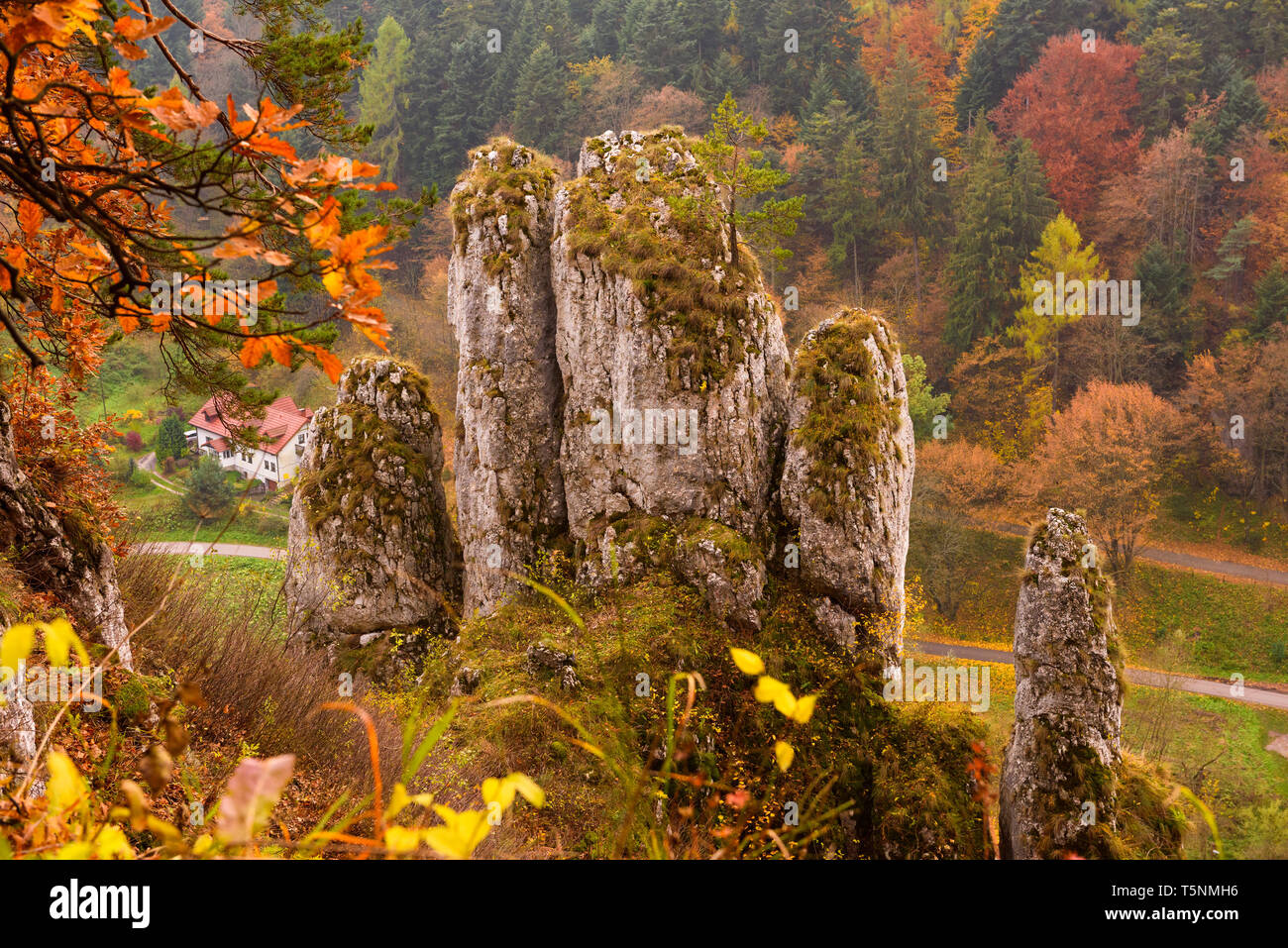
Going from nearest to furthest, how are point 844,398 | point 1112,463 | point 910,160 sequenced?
point 844,398 → point 1112,463 → point 910,160

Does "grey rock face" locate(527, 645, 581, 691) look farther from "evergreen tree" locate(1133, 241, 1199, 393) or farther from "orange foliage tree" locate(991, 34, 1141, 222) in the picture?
"orange foliage tree" locate(991, 34, 1141, 222)

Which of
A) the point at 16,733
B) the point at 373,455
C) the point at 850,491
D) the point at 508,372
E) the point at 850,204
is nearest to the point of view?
the point at 16,733

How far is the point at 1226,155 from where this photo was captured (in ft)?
98.2

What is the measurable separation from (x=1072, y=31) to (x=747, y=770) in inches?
1502

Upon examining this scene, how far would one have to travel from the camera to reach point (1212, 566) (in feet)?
84.4

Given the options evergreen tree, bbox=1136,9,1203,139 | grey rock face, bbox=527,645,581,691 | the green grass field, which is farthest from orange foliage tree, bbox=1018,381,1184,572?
the green grass field

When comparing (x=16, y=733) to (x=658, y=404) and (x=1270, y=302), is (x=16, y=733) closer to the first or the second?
(x=658, y=404)

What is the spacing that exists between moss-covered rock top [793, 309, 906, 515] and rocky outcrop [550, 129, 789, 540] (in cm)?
77

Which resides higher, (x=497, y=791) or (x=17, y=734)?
(x=497, y=791)

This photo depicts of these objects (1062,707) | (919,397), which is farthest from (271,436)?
(1062,707)

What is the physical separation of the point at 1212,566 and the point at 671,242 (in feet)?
77.5
